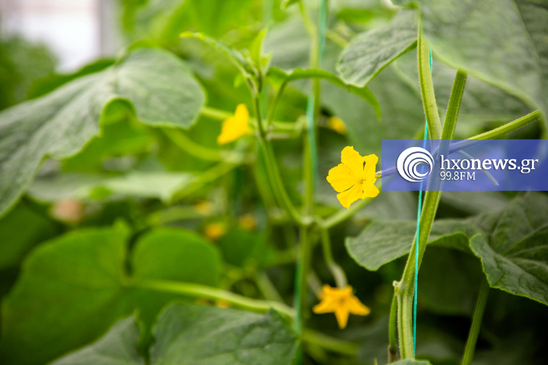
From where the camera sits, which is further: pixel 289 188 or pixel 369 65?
pixel 289 188

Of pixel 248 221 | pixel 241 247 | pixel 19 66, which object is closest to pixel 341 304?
pixel 241 247

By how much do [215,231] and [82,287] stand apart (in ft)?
0.73

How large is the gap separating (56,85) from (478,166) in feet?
1.82

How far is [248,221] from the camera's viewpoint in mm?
763

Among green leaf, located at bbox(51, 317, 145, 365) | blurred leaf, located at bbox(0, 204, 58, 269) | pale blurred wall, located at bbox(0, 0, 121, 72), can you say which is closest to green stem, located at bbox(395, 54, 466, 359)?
green leaf, located at bbox(51, 317, 145, 365)

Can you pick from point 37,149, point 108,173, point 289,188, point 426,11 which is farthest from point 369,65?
point 108,173

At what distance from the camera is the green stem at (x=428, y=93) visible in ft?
A: 0.70

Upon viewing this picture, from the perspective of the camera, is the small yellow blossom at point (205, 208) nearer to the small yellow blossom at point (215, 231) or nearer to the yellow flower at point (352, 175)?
A: the small yellow blossom at point (215, 231)

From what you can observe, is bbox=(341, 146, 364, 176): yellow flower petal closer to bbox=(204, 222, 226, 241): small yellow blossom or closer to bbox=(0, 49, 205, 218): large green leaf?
bbox=(0, 49, 205, 218): large green leaf

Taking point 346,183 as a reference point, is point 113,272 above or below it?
below

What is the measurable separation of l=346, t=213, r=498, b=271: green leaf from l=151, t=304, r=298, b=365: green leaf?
3.6 inches

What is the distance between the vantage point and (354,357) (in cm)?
46

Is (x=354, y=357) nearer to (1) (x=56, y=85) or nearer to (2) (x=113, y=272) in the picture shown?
(2) (x=113, y=272)

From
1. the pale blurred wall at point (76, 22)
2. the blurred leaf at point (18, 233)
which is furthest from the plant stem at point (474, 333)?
the pale blurred wall at point (76, 22)
